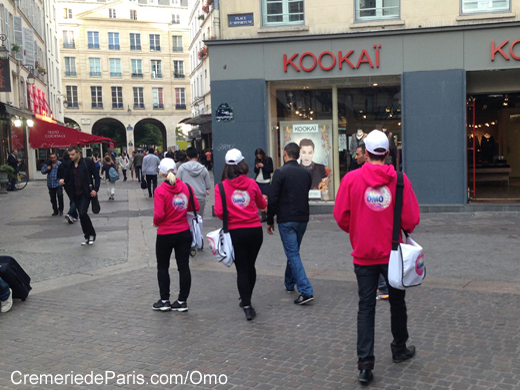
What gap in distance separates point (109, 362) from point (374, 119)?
10421 mm

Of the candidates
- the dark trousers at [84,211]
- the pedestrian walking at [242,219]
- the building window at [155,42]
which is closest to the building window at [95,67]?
the building window at [155,42]

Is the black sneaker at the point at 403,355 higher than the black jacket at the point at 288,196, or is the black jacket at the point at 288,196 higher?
the black jacket at the point at 288,196

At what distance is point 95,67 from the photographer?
62969 millimetres

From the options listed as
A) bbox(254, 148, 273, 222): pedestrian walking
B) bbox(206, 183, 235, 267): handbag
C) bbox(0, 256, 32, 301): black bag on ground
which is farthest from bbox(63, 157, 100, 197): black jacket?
bbox(206, 183, 235, 267): handbag

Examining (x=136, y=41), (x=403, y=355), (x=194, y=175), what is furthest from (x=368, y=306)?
(x=136, y=41)

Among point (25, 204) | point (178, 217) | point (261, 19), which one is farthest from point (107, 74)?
point (178, 217)

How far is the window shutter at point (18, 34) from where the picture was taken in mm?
28320

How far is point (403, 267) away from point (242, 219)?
6.92ft

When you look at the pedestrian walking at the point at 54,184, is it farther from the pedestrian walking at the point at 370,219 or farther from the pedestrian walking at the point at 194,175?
the pedestrian walking at the point at 370,219

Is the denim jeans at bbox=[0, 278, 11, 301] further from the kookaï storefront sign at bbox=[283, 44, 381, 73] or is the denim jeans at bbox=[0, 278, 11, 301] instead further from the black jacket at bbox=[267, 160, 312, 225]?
the kookaï storefront sign at bbox=[283, 44, 381, 73]

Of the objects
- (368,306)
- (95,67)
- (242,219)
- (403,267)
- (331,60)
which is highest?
(95,67)

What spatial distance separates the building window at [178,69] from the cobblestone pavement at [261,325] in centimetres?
5774

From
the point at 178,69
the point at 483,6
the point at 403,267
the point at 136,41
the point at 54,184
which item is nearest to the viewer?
the point at 403,267

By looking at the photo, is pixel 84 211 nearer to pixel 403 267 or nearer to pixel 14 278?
pixel 14 278
